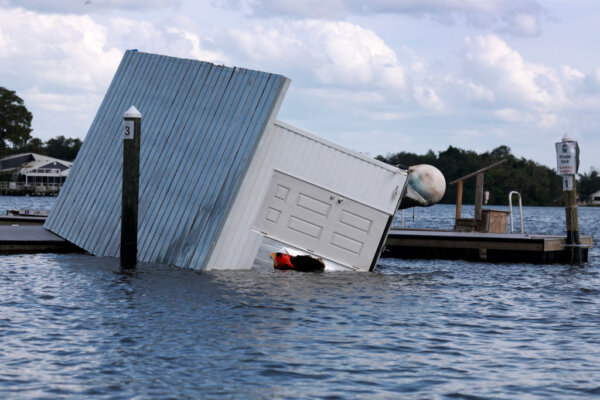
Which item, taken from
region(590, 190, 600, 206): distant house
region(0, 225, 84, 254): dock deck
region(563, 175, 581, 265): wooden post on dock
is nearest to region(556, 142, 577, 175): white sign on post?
region(563, 175, 581, 265): wooden post on dock

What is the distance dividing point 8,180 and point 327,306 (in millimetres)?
138765

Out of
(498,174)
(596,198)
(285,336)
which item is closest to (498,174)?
(498,174)

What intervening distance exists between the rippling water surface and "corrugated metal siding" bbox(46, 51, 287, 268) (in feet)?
4.47

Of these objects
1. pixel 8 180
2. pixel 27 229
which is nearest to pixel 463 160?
pixel 8 180

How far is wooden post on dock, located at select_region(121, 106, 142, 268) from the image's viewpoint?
1980 centimetres

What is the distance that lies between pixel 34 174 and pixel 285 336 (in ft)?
436

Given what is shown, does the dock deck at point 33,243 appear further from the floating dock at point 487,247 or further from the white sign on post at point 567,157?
the white sign on post at point 567,157

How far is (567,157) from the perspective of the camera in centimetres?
2564

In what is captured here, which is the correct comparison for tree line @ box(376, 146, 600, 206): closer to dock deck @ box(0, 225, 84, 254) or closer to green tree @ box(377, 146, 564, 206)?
green tree @ box(377, 146, 564, 206)

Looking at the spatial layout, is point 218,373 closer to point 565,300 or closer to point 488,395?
point 488,395

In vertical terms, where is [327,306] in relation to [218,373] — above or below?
above

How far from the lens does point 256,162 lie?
20.5m

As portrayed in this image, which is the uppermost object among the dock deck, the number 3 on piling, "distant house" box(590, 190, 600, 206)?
"distant house" box(590, 190, 600, 206)

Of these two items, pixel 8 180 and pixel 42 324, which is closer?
pixel 42 324
